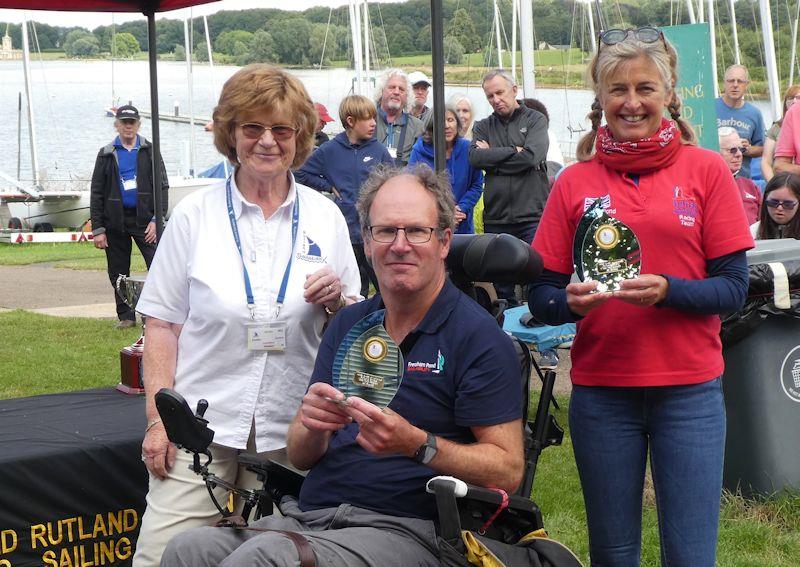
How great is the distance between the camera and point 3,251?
19016mm

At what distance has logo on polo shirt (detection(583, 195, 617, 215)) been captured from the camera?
269 cm

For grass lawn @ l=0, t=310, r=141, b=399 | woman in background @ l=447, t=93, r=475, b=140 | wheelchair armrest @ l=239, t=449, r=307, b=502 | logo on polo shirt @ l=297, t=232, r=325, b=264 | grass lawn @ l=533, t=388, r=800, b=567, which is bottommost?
grass lawn @ l=533, t=388, r=800, b=567

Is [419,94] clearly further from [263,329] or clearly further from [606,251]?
[606,251]

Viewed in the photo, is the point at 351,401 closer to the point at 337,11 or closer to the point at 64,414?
the point at 64,414

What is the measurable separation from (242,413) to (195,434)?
16.0 inches

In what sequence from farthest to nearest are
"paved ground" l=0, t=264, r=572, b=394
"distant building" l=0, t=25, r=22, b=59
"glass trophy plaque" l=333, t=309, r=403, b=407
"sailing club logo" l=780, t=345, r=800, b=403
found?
"distant building" l=0, t=25, r=22, b=59 → "paved ground" l=0, t=264, r=572, b=394 → "sailing club logo" l=780, t=345, r=800, b=403 → "glass trophy plaque" l=333, t=309, r=403, b=407

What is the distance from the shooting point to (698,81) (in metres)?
6.53

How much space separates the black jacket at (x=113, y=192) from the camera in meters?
9.88

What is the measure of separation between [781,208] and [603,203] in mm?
3342

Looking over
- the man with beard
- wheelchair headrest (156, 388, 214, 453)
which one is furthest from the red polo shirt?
the man with beard

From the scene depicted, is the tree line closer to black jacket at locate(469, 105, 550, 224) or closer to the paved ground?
the paved ground

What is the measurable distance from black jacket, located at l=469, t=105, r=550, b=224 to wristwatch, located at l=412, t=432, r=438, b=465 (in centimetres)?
523

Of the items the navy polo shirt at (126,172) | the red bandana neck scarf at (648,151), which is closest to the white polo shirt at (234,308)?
the red bandana neck scarf at (648,151)

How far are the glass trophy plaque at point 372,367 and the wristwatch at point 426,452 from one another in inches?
7.7
